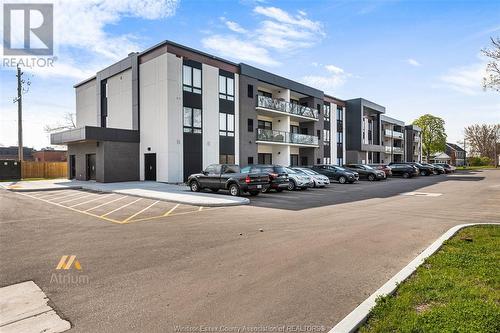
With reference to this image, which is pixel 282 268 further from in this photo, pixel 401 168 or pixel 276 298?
pixel 401 168

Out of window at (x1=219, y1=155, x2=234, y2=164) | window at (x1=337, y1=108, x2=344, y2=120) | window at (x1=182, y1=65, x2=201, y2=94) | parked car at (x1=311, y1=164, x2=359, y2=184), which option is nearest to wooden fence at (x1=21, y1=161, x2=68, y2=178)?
window at (x1=219, y1=155, x2=234, y2=164)

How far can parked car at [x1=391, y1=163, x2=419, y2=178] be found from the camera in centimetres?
3378

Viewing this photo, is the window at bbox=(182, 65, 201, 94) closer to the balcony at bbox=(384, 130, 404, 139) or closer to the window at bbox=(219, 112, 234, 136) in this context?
the window at bbox=(219, 112, 234, 136)

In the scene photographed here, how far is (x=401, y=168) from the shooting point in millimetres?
34438

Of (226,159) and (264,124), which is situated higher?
(264,124)

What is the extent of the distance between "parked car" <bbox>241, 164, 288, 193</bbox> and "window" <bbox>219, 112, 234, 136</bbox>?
31.6ft

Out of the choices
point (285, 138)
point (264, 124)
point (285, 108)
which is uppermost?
point (285, 108)

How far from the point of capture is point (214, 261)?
224 inches

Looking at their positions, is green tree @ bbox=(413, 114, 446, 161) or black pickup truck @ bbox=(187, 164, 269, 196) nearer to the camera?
black pickup truck @ bbox=(187, 164, 269, 196)

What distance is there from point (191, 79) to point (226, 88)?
3.82 meters

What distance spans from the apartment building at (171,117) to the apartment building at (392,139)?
31966 mm

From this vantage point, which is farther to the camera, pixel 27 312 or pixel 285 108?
pixel 285 108

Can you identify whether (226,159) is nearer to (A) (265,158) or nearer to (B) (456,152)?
(A) (265,158)

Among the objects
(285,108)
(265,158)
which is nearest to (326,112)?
(285,108)
